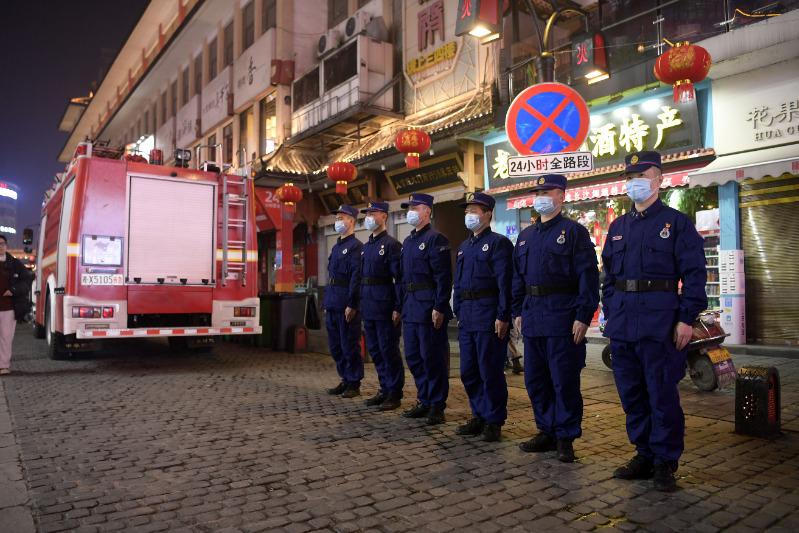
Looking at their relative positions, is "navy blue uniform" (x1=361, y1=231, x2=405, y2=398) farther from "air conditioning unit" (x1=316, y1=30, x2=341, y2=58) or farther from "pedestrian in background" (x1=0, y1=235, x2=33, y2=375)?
"air conditioning unit" (x1=316, y1=30, x2=341, y2=58)

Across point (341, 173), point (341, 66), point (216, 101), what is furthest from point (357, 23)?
point (216, 101)

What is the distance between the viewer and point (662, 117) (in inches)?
416

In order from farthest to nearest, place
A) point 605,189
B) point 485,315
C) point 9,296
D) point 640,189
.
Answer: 1. point 605,189
2. point 9,296
3. point 485,315
4. point 640,189

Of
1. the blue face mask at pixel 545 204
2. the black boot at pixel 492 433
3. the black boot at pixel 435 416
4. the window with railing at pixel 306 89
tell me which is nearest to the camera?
the blue face mask at pixel 545 204

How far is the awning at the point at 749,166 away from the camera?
8836 mm

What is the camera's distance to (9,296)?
28.2 ft

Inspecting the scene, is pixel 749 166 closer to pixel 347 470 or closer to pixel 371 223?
pixel 371 223

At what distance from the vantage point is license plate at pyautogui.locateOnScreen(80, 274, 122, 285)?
822 cm

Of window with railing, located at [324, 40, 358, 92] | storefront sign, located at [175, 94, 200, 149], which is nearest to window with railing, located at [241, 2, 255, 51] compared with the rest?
storefront sign, located at [175, 94, 200, 149]

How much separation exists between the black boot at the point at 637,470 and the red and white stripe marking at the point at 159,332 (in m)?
6.78

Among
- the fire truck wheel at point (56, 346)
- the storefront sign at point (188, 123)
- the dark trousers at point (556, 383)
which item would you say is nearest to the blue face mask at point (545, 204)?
the dark trousers at point (556, 383)

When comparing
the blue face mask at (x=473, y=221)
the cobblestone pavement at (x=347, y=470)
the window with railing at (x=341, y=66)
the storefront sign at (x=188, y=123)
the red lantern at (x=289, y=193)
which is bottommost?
the cobblestone pavement at (x=347, y=470)

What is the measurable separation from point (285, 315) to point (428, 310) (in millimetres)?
6543

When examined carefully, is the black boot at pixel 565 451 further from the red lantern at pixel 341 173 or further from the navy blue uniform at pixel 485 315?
the red lantern at pixel 341 173
